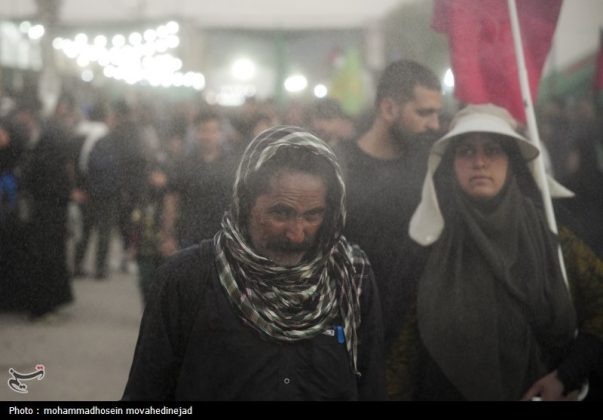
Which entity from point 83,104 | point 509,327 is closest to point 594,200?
point 509,327

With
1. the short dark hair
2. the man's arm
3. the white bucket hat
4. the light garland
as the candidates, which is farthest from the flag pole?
the light garland

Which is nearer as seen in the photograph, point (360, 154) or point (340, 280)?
point (340, 280)

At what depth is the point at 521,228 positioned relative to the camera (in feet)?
7.68

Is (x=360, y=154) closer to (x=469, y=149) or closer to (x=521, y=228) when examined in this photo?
(x=469, y=149)

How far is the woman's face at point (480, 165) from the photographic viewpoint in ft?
7.70

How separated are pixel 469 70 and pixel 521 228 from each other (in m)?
0.61

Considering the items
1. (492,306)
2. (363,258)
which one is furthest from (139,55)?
(492,306)

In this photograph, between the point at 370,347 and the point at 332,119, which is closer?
the point at 370,347

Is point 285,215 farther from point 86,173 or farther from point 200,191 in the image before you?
point 86,173

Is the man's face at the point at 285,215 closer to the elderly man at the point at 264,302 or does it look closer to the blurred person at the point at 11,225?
the elderly man at the point at 264,302

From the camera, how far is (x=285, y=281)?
1.90 m

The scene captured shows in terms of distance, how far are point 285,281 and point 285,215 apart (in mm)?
147

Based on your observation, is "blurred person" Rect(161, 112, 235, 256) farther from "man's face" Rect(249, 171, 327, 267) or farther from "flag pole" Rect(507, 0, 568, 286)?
"flag pole" Rect(507, 0, 568, 286)

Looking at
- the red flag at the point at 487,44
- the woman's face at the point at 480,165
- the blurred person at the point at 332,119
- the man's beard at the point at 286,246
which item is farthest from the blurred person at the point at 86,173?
the man's beard at the point at 286,246
